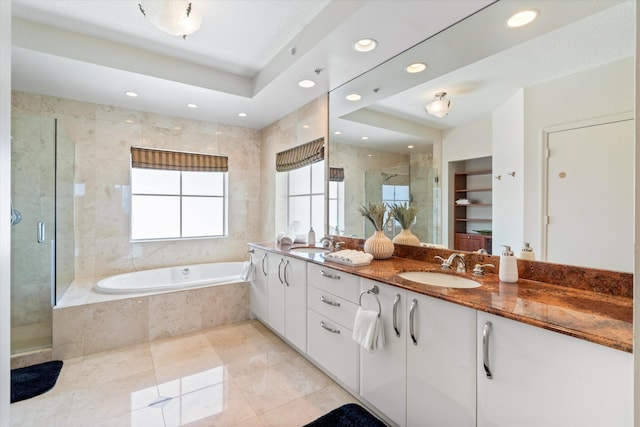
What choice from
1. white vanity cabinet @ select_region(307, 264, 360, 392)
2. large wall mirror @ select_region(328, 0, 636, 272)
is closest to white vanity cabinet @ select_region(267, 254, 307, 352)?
white vanity cabinet @ select_region(307, 264, 360, 392)

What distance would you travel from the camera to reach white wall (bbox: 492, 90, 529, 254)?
1.67 m

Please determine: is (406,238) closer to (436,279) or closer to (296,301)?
(436,279)

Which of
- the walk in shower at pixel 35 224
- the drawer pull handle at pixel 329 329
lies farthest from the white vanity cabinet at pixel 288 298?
the walk in shower at pixel 35 224

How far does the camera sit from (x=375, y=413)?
1.81 m

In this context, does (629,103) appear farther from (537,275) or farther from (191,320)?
(191,320)

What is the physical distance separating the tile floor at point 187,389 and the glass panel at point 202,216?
1.74m

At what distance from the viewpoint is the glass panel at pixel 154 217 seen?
3.77 meters

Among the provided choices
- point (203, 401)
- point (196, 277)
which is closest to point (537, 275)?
point (203, 401)

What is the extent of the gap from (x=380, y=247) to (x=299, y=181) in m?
1.95

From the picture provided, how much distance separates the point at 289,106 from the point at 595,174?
284 cm

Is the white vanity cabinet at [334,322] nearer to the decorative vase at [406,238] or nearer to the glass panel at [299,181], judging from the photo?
the decorative vase at [406,238]

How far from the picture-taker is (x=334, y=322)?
205 centimetres

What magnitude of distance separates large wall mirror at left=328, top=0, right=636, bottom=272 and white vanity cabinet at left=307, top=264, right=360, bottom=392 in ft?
2.44

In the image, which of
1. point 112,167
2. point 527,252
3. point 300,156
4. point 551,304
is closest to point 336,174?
point 300,156
